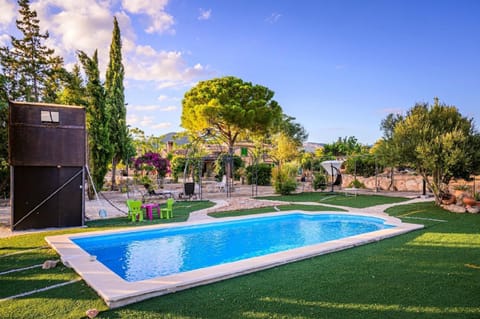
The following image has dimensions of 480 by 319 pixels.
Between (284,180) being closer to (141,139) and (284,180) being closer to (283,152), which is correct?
(283,152)

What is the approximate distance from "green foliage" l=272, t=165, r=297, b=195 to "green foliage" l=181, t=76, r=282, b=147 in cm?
673

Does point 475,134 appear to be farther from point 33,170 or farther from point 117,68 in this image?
point 117,68

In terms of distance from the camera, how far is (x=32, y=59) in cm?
2022

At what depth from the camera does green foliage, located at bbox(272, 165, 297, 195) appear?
59.8 feet

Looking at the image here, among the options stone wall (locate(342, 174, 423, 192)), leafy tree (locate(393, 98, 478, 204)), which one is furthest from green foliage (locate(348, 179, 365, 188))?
leafy tree (locate(393, 98, 478, 204))

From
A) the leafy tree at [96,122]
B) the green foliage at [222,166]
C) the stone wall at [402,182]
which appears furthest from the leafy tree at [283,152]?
the leafy tree at [96,122]

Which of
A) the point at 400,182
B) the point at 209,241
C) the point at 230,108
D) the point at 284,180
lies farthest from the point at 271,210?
the point at 230,108

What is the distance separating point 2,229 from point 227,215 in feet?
21.3

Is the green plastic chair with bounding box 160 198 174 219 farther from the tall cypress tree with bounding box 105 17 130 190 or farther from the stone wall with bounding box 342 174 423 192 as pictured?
the stone wall with bounding box 342 174 423 192

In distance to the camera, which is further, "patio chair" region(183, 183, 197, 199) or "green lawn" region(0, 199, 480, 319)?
"patio chair" region(183, 183, 197, 199)

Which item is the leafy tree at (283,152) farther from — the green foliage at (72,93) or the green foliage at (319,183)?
the green foliage at (72,93)

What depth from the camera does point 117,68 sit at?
2089 cm

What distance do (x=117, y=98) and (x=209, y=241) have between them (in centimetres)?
1464

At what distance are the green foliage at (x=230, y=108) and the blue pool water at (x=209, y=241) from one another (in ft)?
44.7
